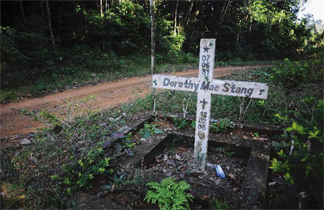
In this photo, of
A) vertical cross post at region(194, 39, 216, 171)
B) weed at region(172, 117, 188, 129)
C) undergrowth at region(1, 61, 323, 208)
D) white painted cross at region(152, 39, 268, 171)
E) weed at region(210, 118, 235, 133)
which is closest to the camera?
undergrowth at region(1, 61, 323, 208)

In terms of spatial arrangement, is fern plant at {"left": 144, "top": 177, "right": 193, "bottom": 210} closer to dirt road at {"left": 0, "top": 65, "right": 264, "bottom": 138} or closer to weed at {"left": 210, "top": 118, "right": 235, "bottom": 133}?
weed at {"left": 210, "top": 118, "right": 235, "bottom": 133}

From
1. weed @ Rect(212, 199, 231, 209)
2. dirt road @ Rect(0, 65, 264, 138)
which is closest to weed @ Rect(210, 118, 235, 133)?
weed @ Rect(212, 199, 231, 209)

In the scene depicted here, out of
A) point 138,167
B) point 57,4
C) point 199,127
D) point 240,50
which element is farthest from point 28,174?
point 240,50

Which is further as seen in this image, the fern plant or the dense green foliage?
the dense green foliage

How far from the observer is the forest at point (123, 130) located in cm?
227

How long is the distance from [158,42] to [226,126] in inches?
512

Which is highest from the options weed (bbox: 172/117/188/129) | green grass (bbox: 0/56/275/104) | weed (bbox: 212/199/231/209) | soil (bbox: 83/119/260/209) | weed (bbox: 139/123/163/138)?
green grass (bbox: 0/56/275/104)

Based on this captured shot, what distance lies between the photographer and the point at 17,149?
11.9 feet

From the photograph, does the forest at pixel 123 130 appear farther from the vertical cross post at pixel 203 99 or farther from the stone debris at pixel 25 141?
the vertical cross post at pixel 203 99

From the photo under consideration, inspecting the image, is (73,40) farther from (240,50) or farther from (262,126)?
(240,50)

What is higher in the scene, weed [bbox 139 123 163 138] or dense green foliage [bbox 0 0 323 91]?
dense green foliage [bbox 0 0 323 91]

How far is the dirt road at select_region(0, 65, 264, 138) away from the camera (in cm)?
481

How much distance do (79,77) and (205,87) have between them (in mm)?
7694

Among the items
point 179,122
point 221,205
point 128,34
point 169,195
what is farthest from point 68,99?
point 128,34
